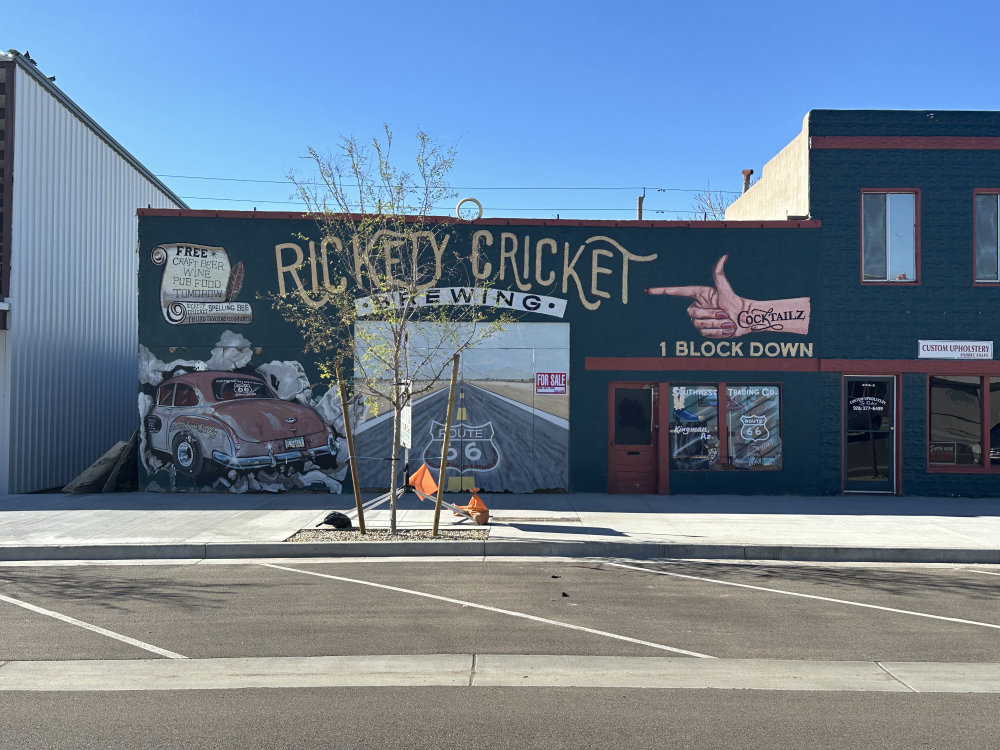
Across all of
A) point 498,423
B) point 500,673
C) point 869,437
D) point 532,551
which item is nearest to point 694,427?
point 869,437

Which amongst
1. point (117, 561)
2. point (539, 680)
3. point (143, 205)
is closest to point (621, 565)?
point (539, 680)

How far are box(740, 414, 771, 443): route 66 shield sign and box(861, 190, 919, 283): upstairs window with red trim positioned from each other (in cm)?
356

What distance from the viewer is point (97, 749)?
495 cm

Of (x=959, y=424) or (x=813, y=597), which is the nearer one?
(x=813, y=597)

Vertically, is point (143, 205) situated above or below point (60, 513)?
above

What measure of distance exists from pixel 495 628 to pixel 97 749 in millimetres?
3570

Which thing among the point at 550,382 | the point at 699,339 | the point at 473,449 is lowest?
the point at 473,449

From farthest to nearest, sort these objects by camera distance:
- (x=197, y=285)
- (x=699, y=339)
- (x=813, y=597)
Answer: (x=699, y=339), (x=197, y=285), (x=813, y=597)

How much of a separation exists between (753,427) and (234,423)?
10.2 metres

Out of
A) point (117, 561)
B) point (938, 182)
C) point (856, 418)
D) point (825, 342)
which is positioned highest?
point (938, 182)

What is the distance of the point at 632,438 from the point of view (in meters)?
16.8

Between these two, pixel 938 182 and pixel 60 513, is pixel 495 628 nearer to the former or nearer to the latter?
pixel 60 513

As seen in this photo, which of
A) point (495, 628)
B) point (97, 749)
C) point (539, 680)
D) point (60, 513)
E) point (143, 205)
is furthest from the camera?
point (143, 205)

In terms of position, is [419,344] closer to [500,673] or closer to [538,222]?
[538,222]
